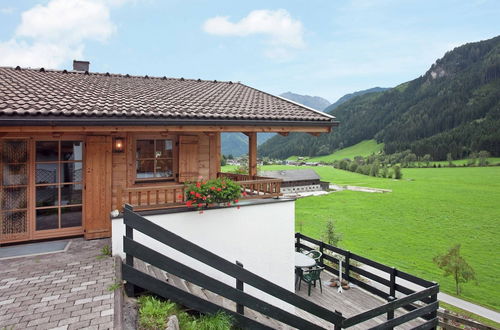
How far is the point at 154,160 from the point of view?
25.4ft

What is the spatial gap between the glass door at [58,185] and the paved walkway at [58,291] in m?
1.15

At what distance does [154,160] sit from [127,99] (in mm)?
1608

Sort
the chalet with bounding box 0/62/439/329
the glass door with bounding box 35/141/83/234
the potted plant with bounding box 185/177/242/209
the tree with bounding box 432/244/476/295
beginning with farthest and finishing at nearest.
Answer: the tree with bounding box 432/244/476/295 → the glass door with bounding box 35/141/83/234 → the potted plant with bounding box 185/177/242/209 → the chalet with bounding box 0/62/439/329

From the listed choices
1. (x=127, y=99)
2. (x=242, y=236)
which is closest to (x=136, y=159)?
(x=127, y=99)

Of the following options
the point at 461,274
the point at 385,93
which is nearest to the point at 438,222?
the point at 461,274

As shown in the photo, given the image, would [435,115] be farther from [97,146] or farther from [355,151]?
[97,146]

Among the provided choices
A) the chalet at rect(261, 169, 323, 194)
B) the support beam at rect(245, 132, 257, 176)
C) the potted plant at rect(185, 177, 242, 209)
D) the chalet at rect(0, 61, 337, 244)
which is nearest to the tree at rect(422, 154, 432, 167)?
the chalet at rect(261, 169, 323, 194)

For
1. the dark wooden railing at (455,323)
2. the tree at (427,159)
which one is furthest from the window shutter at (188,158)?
the tree at (427,159)

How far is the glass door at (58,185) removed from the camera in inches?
263

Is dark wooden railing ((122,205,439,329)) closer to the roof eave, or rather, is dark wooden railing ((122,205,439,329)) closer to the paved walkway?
the paved walkway

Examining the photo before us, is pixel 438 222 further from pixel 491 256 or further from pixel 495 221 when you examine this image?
pixel 491 256

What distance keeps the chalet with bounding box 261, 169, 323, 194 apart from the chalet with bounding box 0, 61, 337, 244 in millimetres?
48719

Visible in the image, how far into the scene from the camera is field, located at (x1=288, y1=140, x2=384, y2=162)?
122 metres

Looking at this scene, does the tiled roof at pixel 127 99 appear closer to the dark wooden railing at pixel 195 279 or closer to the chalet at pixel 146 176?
the chalet at pixel 146 176
